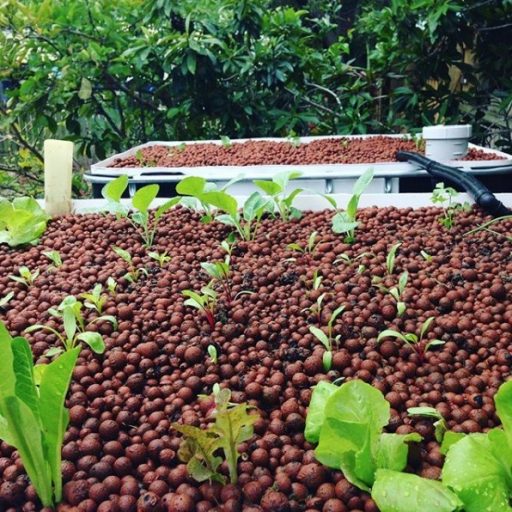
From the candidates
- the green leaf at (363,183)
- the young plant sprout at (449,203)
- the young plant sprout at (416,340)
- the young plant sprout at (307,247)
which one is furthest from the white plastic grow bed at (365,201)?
the young plant sprout at (416,340)

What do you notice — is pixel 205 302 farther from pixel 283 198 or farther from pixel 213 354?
pixel 283 198

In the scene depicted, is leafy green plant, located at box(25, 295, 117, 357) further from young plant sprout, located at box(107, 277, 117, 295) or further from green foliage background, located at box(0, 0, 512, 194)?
green foliage background, located at box(0, 0, 512, 194)

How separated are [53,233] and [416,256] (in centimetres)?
105

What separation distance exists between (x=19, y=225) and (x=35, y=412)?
1.07 m

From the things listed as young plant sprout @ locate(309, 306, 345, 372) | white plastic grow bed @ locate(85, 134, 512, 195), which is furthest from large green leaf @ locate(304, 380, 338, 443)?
white plastic grow bed @ locate(85, 134, 512, 195)

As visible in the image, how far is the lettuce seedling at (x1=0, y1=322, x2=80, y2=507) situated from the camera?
28.5 inches

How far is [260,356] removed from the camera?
1057mm

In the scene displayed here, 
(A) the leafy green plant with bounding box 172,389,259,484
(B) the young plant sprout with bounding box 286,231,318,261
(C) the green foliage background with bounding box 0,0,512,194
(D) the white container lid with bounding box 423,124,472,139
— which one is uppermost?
(C) the green foliage background with bounding box 0,0,512,194

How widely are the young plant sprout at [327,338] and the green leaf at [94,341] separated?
14.7 inches

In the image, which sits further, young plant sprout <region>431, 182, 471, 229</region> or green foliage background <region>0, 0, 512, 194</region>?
green foliage background <region>0, 0, 512, 194</region>

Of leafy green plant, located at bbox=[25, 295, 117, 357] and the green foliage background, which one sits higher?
the green foliage background

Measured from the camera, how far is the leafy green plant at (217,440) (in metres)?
0.73

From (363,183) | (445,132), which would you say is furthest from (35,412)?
(445,132)

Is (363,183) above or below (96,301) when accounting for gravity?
above
